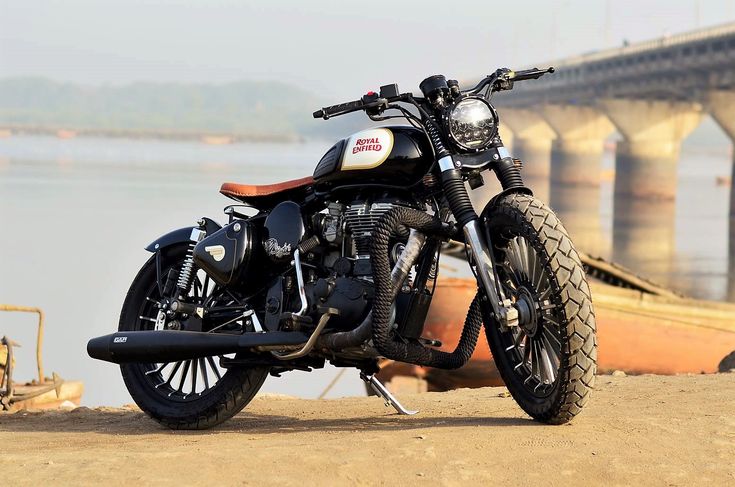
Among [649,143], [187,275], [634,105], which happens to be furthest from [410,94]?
[634,105]

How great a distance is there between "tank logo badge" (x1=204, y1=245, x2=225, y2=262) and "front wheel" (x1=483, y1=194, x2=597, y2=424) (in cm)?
164

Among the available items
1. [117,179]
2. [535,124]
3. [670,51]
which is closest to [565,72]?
[535,124]

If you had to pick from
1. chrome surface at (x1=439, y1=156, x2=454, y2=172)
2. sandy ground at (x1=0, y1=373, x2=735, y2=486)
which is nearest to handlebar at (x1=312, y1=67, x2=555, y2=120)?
chrome surface at (x1=439, y1=156, x2=454, y2=172)

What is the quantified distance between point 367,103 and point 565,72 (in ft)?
310

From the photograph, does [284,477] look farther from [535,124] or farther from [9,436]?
[535,124]

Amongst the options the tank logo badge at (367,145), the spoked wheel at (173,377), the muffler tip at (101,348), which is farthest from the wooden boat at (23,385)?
the tank logo badge at (367,145)

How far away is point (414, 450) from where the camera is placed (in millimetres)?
5477

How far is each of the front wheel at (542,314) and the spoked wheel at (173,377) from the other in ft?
5.12

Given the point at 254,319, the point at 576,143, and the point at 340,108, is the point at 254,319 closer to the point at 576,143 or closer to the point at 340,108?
the point at 340,108

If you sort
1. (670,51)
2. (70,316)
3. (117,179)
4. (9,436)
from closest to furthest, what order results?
(9,436) → (70,316) → (117,179) → (670,51)

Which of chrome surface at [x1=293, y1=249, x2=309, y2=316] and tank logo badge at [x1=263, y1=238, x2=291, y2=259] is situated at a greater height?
tank logo badge at [x1=263, y1=238, x2=291, y2=259]

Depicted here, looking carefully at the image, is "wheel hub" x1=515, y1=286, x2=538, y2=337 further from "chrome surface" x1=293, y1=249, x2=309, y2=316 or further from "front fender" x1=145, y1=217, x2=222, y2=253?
"front fender" x1=145, y1=217, x2=222, y2=253

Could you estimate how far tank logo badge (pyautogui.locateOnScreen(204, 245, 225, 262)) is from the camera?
275 inches

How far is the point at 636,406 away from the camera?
23.5ft
